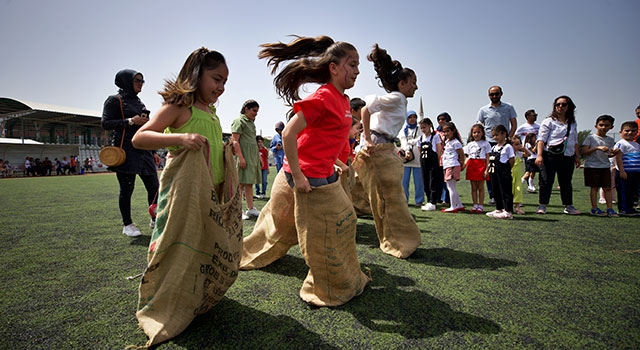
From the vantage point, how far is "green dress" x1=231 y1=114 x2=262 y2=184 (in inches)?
217

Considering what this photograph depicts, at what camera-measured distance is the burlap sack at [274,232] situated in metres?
2.72

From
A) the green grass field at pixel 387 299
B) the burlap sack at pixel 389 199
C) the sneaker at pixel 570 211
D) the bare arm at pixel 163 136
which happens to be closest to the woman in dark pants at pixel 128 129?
the green grass field at pixel 387 299

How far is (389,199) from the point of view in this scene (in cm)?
334

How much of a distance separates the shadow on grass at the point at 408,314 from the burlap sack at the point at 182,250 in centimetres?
94

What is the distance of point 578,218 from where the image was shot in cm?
515

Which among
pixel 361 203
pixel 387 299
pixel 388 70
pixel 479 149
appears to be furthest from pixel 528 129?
pixel 387 299

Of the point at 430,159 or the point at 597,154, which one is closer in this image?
the point at 597,154

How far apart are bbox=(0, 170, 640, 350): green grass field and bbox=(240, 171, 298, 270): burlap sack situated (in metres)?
0.14

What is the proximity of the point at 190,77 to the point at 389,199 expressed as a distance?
2.20 meters

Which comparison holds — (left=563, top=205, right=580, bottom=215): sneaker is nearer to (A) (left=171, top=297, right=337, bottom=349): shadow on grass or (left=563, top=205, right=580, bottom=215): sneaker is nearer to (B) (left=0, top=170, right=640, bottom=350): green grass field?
(B) (left=0, top=170, right=640, bottom=350): green grass field

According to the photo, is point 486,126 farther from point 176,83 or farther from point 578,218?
point 176,83

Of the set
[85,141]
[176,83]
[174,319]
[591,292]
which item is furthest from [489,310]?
[85,141]

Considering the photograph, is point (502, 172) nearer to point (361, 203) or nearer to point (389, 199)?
point (361, 203)

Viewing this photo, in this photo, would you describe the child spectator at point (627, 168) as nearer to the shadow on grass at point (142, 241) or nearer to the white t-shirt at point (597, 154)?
the white t-shirt at point (597, 154)
